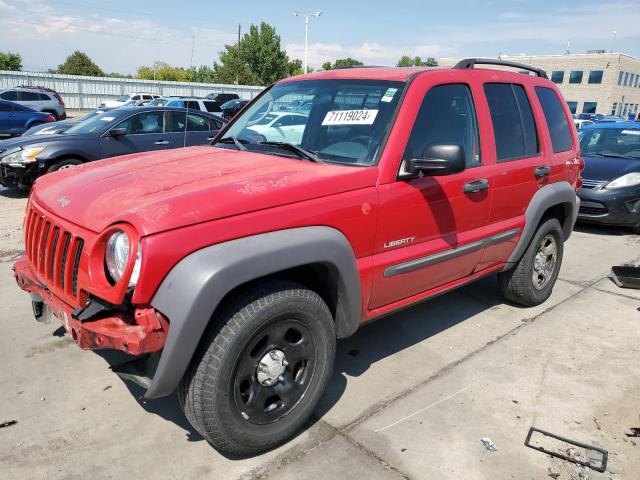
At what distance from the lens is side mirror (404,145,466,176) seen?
2.83 metres

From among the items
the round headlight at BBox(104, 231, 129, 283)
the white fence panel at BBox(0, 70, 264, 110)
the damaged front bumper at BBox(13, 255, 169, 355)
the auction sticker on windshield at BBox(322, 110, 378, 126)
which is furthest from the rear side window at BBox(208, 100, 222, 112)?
the white fence panel at BBox(0, 70, 264, 110)

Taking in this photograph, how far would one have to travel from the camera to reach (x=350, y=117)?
323cm

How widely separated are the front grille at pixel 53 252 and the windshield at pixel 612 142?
8412 mm

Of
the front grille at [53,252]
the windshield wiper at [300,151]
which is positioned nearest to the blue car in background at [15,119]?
the front grille at [53,252]

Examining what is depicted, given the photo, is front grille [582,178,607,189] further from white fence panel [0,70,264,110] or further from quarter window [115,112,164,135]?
white fence panel [0,70,264,110]

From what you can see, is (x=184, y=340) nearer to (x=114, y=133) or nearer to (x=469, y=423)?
(x=469, y=423)

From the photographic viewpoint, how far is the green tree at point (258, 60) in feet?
188

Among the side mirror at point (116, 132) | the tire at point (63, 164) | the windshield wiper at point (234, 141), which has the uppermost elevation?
the windshield wiper at point (234, 141)

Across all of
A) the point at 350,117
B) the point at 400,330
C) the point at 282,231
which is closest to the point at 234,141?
the point at 350,117

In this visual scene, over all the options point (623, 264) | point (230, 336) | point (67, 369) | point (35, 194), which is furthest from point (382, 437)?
point (623, 264)

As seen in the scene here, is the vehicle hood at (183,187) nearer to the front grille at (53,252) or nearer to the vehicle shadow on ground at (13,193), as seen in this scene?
the front grille at (53,252)

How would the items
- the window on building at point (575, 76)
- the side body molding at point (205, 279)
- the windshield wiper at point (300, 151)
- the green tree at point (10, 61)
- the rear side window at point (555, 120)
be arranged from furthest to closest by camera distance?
the window on building at point (575, 76), the green tree at point (10, 61), the rear side window at point (555, 120), the windshield wiper at point (300, 151), the side body molding at point (205, 279)

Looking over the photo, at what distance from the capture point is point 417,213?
10.2 feet

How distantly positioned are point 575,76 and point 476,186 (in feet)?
227
